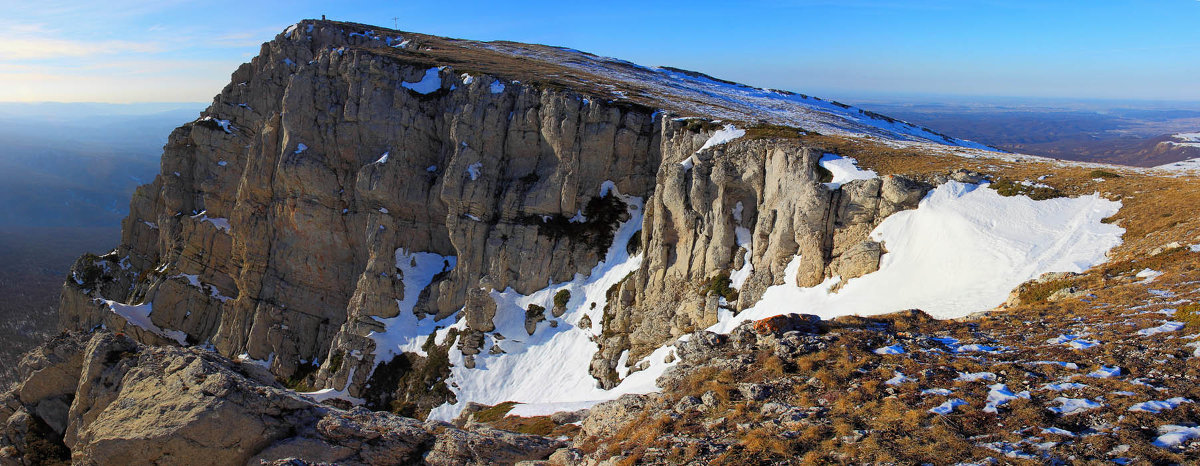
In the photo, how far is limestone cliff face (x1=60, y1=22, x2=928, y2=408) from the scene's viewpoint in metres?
42.7

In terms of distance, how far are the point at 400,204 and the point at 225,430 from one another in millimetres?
44315

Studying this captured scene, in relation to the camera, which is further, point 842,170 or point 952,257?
point 842,170

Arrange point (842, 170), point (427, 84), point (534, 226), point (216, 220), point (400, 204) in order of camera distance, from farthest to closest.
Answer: point (216, 220) → point (427, 84) → point (400, 204) → point (534, 226) → point (842, 170)

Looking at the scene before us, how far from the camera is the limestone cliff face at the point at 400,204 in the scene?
42.7 metres

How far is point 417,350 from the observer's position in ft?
171

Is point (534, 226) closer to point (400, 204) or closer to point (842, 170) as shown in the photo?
point (400, 204)

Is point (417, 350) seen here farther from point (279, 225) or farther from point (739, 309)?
point (739, 309)

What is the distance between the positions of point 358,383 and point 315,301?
51.1ft

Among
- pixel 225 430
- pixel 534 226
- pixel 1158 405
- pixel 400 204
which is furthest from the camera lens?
pixel 400 204

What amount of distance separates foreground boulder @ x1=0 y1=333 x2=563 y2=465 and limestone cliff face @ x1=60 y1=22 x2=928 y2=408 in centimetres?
2559

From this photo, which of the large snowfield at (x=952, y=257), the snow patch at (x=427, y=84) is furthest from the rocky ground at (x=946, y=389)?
the snow patch at (x=427, y=84)

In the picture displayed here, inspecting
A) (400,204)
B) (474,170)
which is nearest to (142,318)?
(400,204)

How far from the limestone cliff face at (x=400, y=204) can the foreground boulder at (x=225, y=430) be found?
25594mm

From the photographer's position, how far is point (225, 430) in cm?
A: 1481
